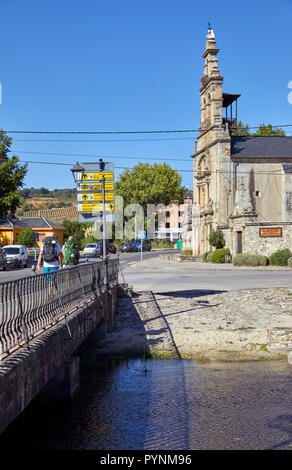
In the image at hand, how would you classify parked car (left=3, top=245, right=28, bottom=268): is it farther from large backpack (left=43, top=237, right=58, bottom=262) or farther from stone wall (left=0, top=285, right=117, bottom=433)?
stone wall (left=0, top=285, right=117, bottom=433)

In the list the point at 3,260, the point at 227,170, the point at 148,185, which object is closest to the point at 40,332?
the point at 3,260

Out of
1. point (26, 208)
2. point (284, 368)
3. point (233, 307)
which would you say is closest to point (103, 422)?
point (284, 368)

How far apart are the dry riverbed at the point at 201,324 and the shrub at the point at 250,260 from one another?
51.9 feet

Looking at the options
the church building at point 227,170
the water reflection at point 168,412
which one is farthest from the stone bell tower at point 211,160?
the water reflection at point 168,412

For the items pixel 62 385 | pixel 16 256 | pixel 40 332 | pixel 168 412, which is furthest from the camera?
pixel 16 256

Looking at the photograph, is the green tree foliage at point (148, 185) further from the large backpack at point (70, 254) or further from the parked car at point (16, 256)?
the large backpack at point (70, 254)

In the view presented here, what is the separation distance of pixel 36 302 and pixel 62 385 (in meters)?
2.72

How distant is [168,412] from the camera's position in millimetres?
8906

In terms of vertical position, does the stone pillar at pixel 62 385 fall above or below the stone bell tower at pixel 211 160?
below

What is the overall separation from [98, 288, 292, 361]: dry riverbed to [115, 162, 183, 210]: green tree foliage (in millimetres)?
60136

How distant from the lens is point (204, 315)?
1644 centimetres

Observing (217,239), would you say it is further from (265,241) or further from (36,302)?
(36,302)

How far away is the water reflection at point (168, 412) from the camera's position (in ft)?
24.9

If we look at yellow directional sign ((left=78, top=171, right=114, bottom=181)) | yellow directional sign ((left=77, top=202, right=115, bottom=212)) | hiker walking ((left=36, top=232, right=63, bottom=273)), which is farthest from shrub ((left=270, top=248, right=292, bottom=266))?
hiker walking ((left=36, top=232, right=63, bottom=273))
